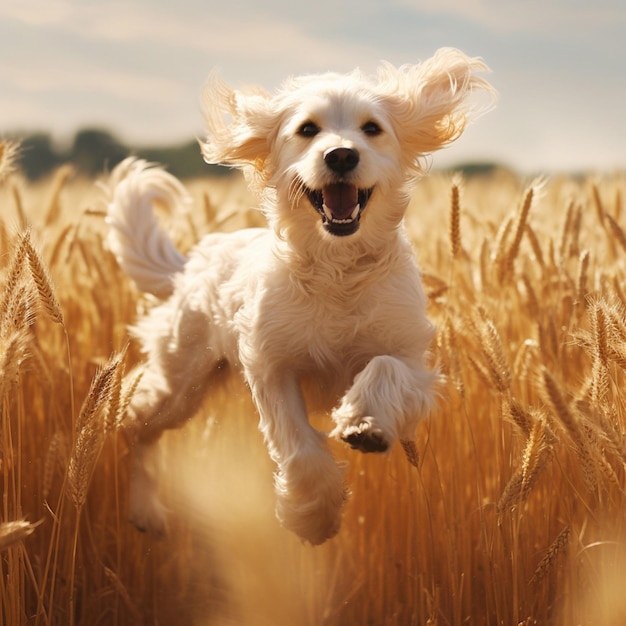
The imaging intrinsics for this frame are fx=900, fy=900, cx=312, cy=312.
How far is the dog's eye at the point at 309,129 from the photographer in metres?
3.39

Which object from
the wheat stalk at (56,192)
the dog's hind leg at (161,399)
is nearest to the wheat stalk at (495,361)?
the dog's hind leg at (161,399)

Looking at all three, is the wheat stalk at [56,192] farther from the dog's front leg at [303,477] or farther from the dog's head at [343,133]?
the dog's front leg at [303,477]

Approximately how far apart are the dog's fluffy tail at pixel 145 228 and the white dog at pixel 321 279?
469 mm

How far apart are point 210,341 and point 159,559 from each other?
3.25 feet

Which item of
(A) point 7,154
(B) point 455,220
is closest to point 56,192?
(A) point 7,154

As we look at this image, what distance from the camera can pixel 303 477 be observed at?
10.1 ft

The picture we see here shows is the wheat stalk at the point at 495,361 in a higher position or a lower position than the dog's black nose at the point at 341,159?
lower

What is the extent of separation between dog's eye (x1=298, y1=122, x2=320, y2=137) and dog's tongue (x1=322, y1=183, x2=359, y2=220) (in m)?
0.24

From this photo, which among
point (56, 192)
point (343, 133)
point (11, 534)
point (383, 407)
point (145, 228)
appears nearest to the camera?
point (11, 534)

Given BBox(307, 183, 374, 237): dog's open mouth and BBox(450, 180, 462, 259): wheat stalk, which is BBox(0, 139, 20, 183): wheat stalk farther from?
BBox(450, 180, 462, 259): wheat stalk

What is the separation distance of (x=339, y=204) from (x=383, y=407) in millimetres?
853

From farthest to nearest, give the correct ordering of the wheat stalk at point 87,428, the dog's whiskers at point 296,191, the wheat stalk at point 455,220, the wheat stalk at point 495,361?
the wheat stalk at point 455,220, the dog's whiskers at point 296,191, the wheat stalk at point 495,361, the wheat stalk at point 87,428

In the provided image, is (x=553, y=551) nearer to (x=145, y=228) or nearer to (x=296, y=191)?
(x=296, y=191)

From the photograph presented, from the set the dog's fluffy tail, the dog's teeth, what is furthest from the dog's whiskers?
the dog's fluffy tail
